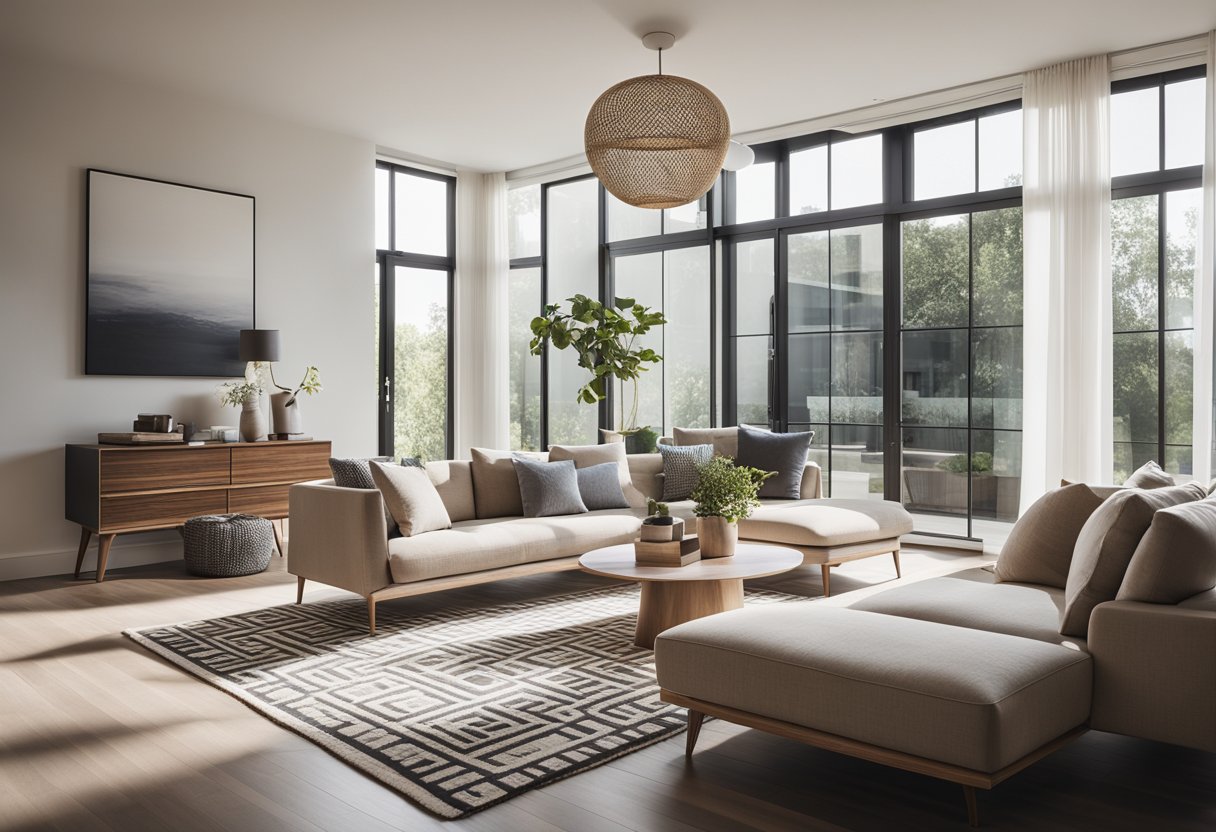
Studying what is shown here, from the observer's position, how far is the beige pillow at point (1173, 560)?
2.38m

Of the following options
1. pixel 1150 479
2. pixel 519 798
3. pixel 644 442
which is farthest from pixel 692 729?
pixel 644 442

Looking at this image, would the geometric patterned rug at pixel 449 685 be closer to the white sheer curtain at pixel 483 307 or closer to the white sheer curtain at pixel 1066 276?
the white sheer curtain at pixel 1066 276

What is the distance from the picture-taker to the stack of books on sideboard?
3861 millimetres

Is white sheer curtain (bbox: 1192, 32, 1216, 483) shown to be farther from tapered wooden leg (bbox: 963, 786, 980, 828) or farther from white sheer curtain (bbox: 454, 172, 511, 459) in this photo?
white sheer curtain (bbox: 454, 172, 511, 459)

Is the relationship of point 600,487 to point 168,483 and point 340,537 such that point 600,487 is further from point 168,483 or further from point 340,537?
point 168,483

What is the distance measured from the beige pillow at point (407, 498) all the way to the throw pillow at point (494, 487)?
69 cm

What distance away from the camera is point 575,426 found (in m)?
8.30

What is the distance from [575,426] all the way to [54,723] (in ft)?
18.3

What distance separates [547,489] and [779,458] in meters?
1.57

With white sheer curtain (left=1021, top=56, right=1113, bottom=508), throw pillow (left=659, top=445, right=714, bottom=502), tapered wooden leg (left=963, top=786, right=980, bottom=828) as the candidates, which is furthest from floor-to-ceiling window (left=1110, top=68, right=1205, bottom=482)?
tapered wooden leg (left=963, top=786, right=980, bottom=828)

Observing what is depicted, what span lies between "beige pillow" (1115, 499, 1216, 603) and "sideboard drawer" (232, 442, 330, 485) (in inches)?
181

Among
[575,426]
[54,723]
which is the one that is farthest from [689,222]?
[54,723]

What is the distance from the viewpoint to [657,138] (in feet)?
14.1

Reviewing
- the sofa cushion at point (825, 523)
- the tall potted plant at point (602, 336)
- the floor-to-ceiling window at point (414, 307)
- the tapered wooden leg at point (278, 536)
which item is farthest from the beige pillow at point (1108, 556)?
the floor-to-ceiling window at point (414, 307)
